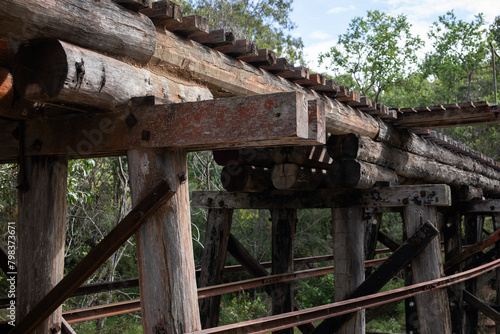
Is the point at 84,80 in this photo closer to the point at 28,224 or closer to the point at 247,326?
the point at 28,224

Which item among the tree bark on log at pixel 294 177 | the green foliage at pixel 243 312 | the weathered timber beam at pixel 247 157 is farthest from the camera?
the green foliage at pixel 243 312

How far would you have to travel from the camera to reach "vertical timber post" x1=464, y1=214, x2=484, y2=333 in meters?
8.73

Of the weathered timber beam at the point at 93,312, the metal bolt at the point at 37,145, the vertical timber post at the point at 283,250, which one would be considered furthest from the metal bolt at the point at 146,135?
the vertical timber post at the point at 283,250

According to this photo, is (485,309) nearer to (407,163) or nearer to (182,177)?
(407,163)

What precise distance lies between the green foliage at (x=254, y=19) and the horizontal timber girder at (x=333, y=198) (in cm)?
998

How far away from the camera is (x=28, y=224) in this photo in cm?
308

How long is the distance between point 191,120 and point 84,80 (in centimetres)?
49

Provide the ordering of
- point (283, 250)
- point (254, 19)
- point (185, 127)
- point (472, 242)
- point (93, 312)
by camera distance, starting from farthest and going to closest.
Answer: point (254, 19) < point (472, 242) < point (283, 250) < point (93, 312) < point (185, 127)

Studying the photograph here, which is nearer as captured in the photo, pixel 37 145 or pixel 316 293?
pixel 37 145

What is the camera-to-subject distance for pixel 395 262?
4.64 meters

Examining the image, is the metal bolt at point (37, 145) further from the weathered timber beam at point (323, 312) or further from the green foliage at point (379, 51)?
the green foliage at point (379, 51)

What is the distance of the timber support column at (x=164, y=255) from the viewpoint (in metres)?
2.57

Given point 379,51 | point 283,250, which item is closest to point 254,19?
point 379,51

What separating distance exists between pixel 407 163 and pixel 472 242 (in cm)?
424
